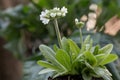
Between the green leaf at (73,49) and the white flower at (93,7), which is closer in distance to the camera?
the green leaf at (73,49)

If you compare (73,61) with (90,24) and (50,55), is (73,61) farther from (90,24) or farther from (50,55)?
(90,24)

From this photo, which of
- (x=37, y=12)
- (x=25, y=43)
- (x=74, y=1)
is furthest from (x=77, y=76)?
(x=25, y=43)

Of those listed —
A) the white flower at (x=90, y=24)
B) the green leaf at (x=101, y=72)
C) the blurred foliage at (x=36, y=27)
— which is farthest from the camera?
the white flower at (x=90, y=24)

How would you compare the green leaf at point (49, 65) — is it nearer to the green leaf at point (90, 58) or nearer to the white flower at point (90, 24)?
the green leaf at point (90, 58)

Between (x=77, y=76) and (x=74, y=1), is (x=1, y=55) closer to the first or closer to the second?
(x=74, y=1)

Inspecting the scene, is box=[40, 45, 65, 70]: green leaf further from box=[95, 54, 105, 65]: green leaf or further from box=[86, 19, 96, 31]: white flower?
box=[86, 19, 96, 31]: white flower

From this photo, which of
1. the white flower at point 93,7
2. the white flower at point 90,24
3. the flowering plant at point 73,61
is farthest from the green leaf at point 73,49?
the white flower at point 93,7
